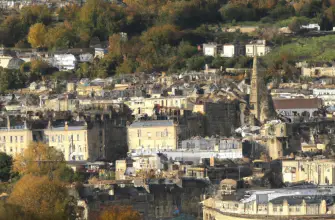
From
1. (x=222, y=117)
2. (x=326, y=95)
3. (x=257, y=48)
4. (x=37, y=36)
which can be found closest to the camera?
(x=222, y=117)

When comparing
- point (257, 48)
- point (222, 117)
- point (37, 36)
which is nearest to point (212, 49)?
point (257, 48)

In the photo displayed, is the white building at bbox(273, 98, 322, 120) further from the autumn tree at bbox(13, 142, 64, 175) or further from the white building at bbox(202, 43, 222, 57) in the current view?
the white building at bbox(202, 43, 222, 57)

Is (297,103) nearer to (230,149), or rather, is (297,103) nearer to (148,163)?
(230,149)

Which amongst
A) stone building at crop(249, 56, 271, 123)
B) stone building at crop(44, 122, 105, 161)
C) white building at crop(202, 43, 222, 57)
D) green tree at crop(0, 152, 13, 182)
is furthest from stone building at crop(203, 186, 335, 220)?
white building at crop(202, 43, 222, 57)

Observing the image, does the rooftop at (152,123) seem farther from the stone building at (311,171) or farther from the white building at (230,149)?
the stone building at (311,171)

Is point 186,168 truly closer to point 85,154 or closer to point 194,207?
point 194,207
